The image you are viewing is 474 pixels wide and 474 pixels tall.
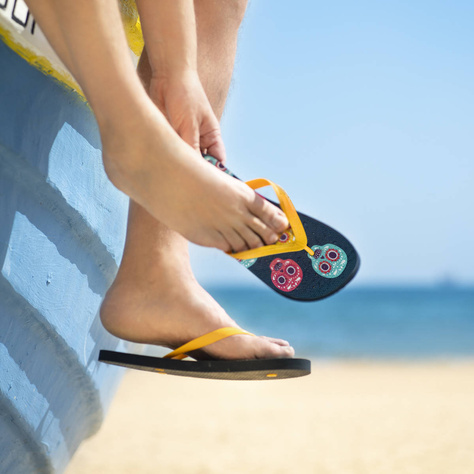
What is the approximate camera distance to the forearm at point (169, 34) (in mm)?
676

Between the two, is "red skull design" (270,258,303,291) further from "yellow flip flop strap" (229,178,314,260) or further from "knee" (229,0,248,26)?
"knee" (229,0,248,26)

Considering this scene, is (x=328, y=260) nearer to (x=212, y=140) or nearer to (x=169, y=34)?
(x=212, y=140)

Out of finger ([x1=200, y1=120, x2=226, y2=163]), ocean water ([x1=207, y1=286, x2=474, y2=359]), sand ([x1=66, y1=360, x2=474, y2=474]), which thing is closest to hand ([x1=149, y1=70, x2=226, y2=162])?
finger ([x1=200, y1=120, x2=226, y2=163])

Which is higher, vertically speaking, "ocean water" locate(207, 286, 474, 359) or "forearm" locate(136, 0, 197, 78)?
"ocean water" locate(207, 286, 474, 359)

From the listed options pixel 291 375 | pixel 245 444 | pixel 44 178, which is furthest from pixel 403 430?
pixel 44 178

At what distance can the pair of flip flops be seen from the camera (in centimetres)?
72

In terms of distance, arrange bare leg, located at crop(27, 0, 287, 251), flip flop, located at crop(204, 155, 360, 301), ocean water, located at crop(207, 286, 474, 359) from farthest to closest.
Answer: ocean water, located at crop(207, 286, 474, 359), flip flop, located at crop(204, 155, 360, 301), bare leg, located at crop(27, 0, 287, 251)

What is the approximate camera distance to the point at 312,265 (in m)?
0.82

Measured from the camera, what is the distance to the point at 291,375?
74 centimetres

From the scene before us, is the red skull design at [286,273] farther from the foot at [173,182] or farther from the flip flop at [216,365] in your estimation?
the foot at [173,182]

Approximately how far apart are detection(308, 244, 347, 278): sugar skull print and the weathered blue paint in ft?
1.15

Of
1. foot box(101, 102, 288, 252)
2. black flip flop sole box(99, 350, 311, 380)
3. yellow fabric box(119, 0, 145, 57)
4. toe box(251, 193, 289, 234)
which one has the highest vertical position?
yellow fabric box(119, 0, 145, 57)

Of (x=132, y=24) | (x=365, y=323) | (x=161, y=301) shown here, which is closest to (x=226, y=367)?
(x=161, y=301)

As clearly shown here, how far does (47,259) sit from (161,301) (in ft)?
0.60
